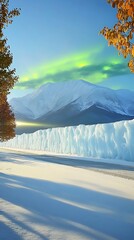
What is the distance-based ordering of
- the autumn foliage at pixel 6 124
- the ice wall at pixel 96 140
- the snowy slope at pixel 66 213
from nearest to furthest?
the snowy slope at pixel 66 213
the ice wall at pixel 96 140
the autumn foliage at pixel 6 124

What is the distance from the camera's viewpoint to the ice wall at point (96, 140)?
3178 cm

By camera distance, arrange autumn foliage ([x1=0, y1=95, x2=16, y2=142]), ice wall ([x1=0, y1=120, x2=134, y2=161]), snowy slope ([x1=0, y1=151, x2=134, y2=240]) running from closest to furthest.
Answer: snowy slope ([x1=0, y1=151, x2=134, y2=240]) < ice wall ([x1=0, y1=120, x2=134, y2=161]) < autumn foliage ([x1=0, y1=95, x2=16, y2=142])

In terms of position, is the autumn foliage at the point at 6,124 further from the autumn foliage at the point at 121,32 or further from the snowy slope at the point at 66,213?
the autumn foliage at the point at 121,32

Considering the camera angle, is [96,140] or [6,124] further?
[6,124]

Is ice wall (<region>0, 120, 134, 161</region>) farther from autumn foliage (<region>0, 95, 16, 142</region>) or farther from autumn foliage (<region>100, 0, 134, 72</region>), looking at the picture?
autumn foliage (<region>100, 0, 134, 72</region>)

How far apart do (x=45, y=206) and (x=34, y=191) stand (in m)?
2.49

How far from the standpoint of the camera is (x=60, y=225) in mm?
6426

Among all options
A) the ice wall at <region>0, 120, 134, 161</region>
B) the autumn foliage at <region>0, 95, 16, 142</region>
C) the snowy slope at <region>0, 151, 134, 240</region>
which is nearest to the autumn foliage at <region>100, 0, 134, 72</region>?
the snowy slope at <region>0, 151, 134, 240</region>

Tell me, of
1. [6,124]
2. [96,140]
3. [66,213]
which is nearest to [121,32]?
[66,213]

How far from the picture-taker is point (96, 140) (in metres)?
38.2

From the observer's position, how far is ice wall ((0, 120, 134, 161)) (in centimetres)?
3178

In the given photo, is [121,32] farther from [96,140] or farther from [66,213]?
[96,140]

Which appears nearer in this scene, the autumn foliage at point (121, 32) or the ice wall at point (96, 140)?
the autumn foliage at point (121, 32)

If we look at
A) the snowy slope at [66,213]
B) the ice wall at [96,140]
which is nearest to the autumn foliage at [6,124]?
the ice wall at [96,140]
